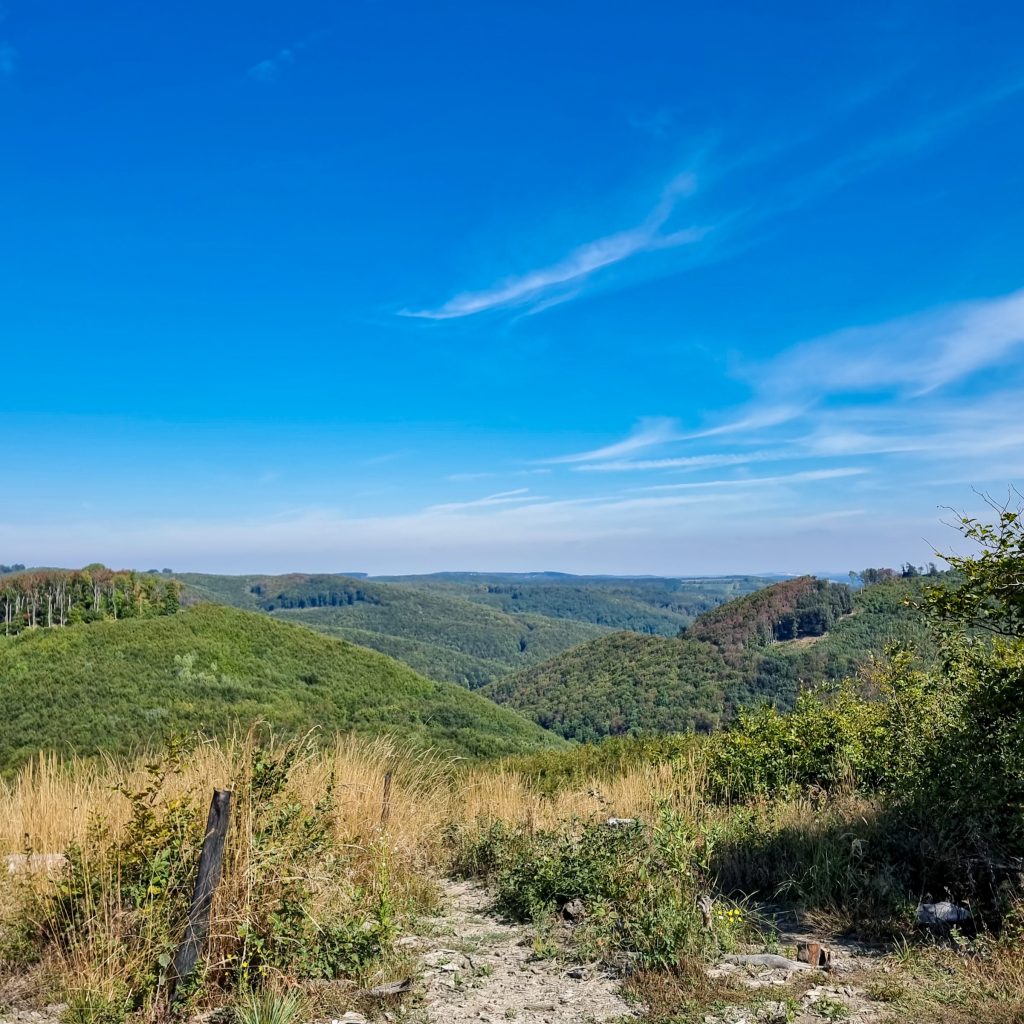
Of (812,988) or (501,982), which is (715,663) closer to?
(812,988)

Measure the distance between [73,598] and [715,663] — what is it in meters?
70.1

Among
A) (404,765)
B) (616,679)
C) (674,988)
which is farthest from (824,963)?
(616,679)

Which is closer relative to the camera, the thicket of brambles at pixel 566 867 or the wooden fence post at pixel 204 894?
the wooden fence post at pixel 204 894

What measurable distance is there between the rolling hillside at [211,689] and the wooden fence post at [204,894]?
33064mm

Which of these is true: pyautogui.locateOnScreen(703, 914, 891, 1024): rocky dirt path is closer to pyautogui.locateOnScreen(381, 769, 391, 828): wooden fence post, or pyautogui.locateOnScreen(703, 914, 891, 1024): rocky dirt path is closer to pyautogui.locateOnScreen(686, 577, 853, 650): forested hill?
pyautogui.locateOnScreen(381, 769, 391, 828): wooden fence post

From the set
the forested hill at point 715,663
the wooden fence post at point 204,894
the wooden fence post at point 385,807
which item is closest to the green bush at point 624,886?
the wooden fence post at point 385,807

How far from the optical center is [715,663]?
80.4 metres

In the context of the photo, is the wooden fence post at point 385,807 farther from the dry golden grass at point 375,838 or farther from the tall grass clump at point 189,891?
the tall grass clump at point 189,891

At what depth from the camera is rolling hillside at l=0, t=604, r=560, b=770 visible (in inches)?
1583

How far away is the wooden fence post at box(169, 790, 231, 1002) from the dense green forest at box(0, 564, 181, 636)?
76.5 meters

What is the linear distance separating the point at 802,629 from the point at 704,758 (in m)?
90.5

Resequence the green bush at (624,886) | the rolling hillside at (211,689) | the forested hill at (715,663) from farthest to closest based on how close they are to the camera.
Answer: the forested hill at (715,663), the rolling hillside at (211,689), the green bush at (624,886)

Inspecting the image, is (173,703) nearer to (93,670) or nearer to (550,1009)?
(93,670)

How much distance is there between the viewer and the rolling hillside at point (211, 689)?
132ft
